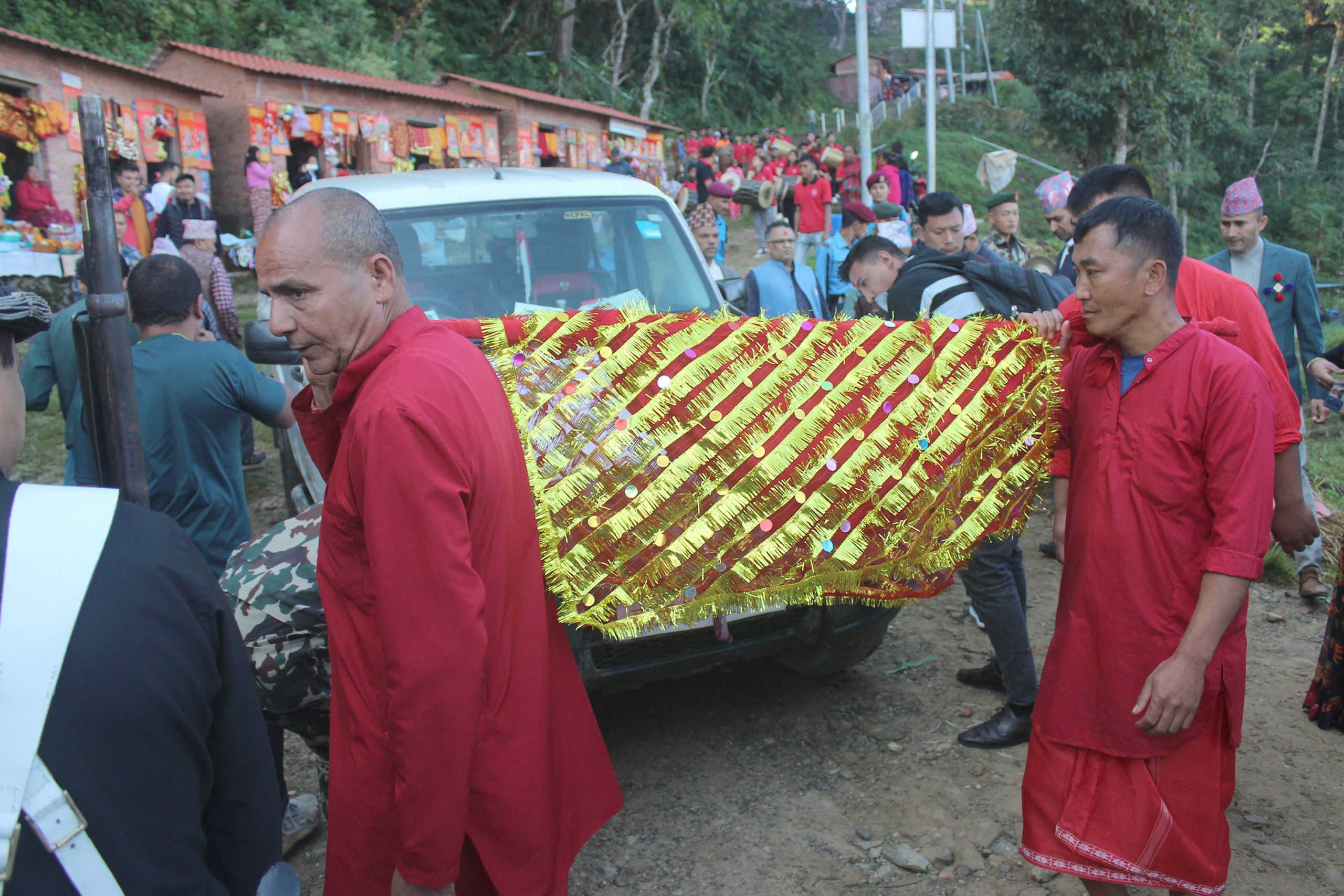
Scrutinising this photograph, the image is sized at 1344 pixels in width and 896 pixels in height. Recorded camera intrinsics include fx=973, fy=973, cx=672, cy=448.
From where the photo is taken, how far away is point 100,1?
18891 mm

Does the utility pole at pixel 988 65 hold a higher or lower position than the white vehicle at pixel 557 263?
higher

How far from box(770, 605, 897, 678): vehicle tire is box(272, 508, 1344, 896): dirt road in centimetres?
23

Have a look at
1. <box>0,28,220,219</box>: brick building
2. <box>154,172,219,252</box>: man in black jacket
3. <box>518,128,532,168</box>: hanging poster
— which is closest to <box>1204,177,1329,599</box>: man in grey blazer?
<box>154,172,219,252</box>: man in black jacket

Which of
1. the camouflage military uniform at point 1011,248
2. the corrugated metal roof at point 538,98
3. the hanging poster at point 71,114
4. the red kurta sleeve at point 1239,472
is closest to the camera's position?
the red kurta sleeve at point 1239,472

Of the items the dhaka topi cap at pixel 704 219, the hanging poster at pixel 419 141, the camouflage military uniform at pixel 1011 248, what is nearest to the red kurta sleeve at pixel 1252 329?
the camouflage military uniform at pixel 1011 248

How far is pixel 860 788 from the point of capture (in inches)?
136

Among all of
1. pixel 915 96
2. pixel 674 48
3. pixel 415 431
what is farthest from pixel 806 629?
pixel 915 96

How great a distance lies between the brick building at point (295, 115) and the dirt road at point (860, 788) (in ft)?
50.7

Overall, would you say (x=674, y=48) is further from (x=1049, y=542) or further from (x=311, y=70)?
(x=1049, y=542)

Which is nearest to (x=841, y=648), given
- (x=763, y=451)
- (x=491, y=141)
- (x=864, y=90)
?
(x=763, y=451)

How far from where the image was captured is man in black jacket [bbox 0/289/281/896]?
1246 mm

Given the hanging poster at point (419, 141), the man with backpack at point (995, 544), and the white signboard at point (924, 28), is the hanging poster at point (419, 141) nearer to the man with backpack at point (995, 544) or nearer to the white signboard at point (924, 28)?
the white signboard at point (924, 28)

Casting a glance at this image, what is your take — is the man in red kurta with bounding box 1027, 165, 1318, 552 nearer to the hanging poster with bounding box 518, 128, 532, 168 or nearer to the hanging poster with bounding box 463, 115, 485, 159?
the hanging poster with bounding box 463, 115, 485, 159

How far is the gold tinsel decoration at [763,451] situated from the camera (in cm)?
236
